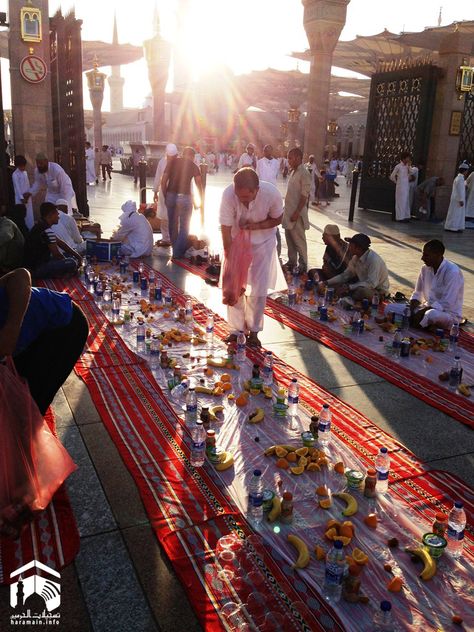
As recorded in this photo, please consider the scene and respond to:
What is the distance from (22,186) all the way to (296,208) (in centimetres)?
495

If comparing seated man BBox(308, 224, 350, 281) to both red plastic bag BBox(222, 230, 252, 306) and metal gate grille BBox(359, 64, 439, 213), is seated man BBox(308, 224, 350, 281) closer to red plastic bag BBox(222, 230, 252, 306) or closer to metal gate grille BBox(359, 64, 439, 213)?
red plastic bag BBox(222, 230, 252, 306)

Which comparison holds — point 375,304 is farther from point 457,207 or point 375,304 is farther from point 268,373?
point 457,207

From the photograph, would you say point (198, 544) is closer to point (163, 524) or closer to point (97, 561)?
point (163, 524)

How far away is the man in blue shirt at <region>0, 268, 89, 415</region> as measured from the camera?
118 inches

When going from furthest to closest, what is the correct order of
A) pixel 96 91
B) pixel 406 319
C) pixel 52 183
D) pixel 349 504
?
pixel 96 91, pixel 52 183, pixel 406 319, pixel 349 504

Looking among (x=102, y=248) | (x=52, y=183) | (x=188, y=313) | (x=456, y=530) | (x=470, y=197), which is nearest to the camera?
(x=456, y=530)

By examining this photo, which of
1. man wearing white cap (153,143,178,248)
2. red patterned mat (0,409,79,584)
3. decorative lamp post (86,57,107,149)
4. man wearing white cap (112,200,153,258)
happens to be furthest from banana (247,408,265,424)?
decorative lamp post (86,57,107,149)

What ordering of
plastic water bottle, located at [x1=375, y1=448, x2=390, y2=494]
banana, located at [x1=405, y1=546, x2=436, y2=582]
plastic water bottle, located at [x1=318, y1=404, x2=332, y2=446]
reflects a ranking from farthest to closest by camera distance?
plastic water bottle, located at [x1=318, y1=404, x2=332, y2=446], plastic water bottle, located at [x1=375, y1=448, x2=390, y2=494], banana, located at [x1=405, y1=546, x2=436, y2=582]

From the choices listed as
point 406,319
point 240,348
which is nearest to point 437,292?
point 406,319

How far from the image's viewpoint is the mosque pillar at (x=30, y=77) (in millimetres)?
10578

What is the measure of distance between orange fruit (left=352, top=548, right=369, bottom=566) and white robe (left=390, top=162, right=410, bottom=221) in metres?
13.4

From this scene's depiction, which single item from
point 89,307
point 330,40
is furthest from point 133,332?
point 330,40

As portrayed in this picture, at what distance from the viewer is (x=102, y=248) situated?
893 cm

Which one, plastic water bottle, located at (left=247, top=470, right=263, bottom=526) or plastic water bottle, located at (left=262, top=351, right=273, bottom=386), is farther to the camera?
plastic water bottle, located at (left=262, top=351, right=273, bottom=386)
